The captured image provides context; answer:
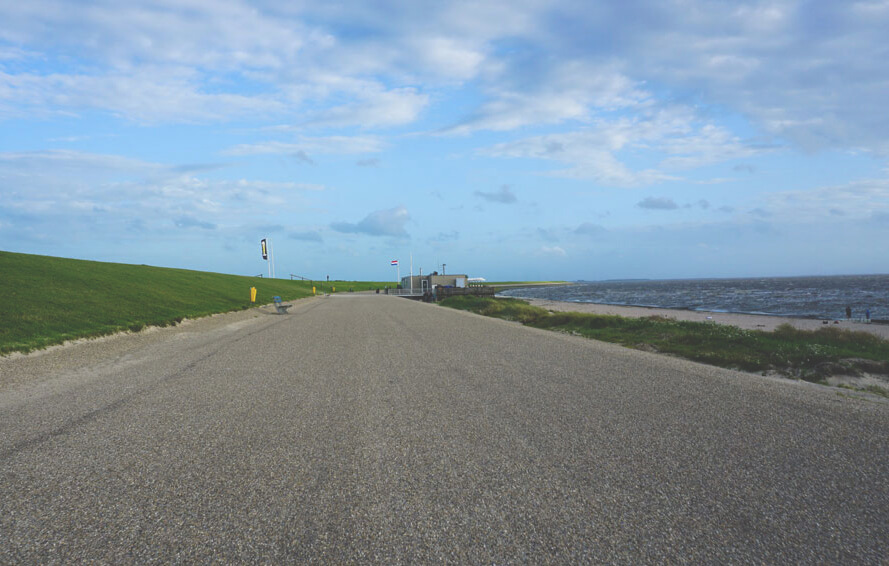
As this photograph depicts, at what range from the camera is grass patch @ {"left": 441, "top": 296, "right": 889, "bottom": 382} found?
10570 mm

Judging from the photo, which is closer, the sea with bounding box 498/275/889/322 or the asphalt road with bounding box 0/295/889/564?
the asphalt road with bounding box 0/295/889/564

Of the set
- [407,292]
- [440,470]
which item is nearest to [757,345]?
[440,470]

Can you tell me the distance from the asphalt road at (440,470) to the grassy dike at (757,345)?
2.85 meters

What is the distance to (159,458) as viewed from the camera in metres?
4.94

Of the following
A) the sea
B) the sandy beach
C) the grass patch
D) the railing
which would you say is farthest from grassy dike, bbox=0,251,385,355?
the railing

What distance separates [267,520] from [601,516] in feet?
8.17

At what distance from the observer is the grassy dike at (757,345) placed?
10531mm

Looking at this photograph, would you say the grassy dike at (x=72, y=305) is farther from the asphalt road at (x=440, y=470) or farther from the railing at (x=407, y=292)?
the railing at (x=407, y=292)

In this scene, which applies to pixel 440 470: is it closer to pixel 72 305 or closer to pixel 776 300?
pixel 72 305

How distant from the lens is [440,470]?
461cm

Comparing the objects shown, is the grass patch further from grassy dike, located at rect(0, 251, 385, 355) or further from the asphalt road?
grassy dike, located at rect(0, 251, 385, 355)

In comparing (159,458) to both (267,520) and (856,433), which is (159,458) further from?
(856,433)

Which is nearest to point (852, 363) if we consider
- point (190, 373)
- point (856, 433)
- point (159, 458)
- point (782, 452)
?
point (856, 433)

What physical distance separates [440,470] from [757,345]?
11705mm
